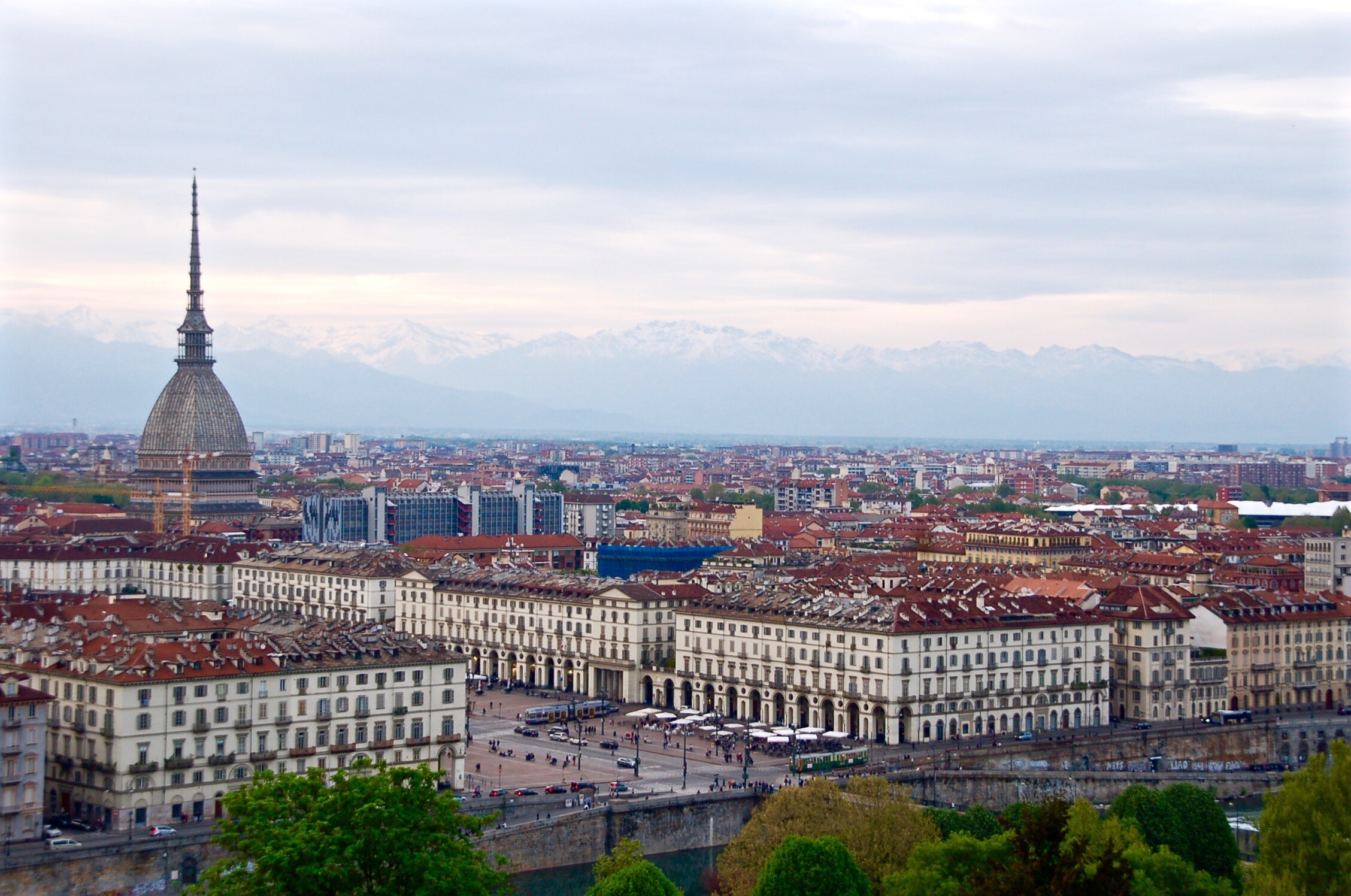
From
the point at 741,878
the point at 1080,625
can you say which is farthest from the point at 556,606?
the point at 741,878

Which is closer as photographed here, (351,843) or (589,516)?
(351,843)

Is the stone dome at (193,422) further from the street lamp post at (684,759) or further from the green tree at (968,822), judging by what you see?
the green tree at (968,822)

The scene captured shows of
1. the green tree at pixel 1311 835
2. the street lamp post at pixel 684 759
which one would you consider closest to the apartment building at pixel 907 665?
the street lamp post at pixel 684 759

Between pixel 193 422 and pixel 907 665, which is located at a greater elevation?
pixel 193 422

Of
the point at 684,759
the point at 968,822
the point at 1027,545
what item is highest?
the point at 1027,545

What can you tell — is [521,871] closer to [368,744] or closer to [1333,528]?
[368,744]

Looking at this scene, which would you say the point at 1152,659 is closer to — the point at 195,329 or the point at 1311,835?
the point at 1311,835

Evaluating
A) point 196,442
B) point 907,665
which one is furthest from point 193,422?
point 907,665
